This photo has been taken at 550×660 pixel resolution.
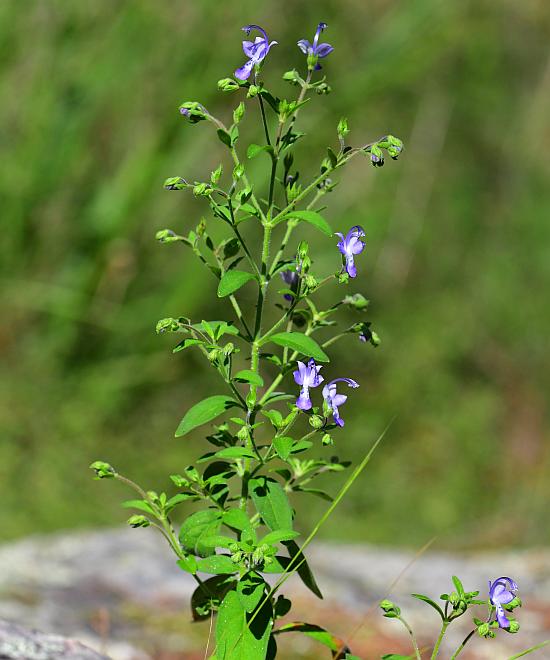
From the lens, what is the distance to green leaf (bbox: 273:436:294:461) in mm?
1276

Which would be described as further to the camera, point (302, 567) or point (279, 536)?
point (302, 567)

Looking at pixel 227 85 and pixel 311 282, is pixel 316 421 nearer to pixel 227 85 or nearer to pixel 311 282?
pixel 311 282

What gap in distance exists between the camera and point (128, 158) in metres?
4.11

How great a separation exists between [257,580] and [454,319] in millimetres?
3986

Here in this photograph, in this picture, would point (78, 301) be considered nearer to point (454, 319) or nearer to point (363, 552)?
point (363, 552)

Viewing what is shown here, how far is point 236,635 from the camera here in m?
1.30

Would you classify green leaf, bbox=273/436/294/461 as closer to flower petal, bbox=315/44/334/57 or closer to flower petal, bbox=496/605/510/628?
flower petal, bbox=496/605/510/628

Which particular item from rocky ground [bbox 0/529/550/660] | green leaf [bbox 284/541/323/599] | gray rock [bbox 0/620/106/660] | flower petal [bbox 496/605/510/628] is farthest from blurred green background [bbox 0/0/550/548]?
flower petal [bbox 496/605/510/628]

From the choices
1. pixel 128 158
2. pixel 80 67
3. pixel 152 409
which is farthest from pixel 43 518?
pixel 80 67

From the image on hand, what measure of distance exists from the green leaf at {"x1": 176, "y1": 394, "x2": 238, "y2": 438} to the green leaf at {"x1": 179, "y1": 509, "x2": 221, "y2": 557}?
0.40 feet

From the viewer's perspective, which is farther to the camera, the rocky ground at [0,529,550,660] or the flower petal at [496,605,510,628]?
the rocky ground at [0,529,550,660]

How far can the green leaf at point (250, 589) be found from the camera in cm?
129

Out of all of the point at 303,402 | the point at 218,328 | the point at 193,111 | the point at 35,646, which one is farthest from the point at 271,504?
the point at 193,111

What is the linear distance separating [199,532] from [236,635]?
5.6 inches
